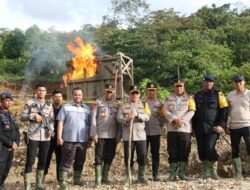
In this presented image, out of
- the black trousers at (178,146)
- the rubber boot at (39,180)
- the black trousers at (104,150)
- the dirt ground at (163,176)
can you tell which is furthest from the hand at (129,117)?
the rubber boot at (39,180)

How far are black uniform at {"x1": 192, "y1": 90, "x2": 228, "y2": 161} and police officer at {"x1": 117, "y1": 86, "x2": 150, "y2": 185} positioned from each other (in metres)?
1.10

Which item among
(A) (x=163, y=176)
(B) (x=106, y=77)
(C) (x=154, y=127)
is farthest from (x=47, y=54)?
(C) (x=154, y=127)

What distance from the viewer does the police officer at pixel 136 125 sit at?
768cm

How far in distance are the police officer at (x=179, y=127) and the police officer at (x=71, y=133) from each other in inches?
67.3

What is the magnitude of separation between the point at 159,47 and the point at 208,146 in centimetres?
1543

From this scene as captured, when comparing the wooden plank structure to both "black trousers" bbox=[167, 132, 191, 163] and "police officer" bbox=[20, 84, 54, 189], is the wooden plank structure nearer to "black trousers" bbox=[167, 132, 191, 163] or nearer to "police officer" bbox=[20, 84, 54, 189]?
"black trousers" bbox=[167, 132, 191, 163]

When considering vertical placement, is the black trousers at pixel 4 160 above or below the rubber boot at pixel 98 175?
above

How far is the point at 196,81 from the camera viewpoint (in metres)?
18.4

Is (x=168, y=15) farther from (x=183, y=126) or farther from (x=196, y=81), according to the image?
(x=183, y=126)

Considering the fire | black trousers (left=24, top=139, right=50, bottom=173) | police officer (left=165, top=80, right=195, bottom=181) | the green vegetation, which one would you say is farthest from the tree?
police officer (left=165, top=80, right=195, bottom=181)

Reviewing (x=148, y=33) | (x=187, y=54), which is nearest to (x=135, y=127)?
(x=187, y=54)

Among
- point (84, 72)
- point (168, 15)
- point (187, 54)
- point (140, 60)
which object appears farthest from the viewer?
point (168, 15)

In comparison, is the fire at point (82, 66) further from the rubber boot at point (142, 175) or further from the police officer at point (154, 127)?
the rubber boot at point (142, 175)

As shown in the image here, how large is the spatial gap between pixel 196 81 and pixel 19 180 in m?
10.9
